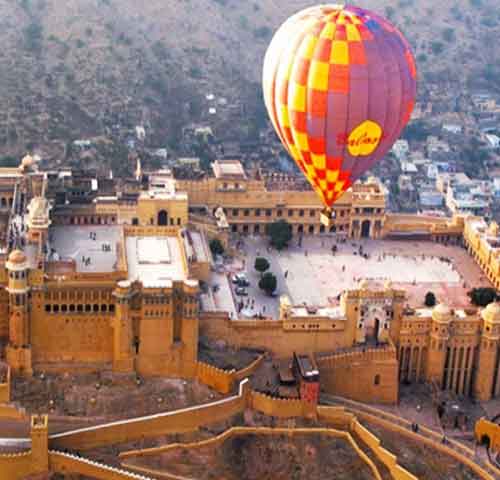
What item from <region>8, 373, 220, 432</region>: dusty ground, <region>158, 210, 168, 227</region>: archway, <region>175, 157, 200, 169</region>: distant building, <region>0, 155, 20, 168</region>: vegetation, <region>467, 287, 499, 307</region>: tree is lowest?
<region>8, 373, 220, 432</region>: dusty ground

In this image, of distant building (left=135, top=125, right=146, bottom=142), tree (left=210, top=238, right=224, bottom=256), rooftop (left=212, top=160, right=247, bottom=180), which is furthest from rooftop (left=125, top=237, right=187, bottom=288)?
distant building (left=135, top=125, right=146, bottom=142)

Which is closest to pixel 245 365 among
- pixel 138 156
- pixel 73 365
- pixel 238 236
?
pixel 73 365

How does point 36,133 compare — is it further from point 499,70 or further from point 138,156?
point 499,70

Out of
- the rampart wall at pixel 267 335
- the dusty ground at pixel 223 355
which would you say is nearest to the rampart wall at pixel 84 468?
the dusty ground at pixel 223 355

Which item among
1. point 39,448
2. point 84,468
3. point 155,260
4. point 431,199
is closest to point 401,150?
point 431,199

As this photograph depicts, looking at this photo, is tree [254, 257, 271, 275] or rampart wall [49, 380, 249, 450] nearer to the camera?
rampart wall [49, 380, 249, 450]

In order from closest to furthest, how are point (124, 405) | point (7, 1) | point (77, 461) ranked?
point (77, 461), point (124, 405), point (7, 1)

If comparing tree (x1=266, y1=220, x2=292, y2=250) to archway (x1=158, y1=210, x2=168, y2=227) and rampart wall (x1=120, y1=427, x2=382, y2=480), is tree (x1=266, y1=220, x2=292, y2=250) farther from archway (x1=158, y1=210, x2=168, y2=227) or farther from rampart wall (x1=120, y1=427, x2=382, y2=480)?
rampart wall (x1=120, y1=427, x2=382, y2=480)
